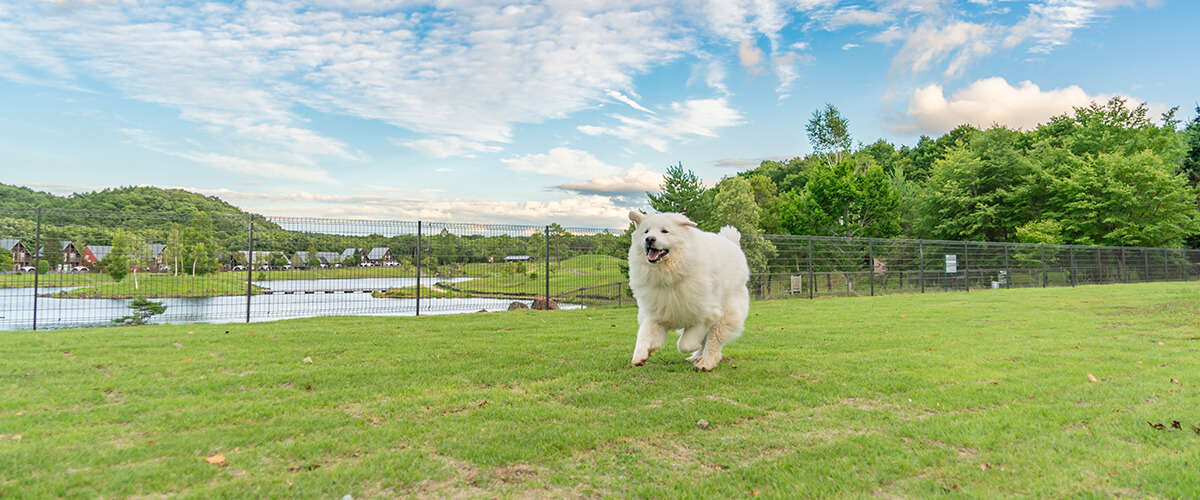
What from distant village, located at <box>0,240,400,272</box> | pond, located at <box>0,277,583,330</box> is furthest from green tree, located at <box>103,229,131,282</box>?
pond, located at <box>0,277,583,330</box>

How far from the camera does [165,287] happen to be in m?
11.8

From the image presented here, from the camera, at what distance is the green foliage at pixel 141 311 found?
1106 centimetres

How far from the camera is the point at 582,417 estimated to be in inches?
154

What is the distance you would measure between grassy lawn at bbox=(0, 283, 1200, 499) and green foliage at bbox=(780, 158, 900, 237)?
30883 millimetres

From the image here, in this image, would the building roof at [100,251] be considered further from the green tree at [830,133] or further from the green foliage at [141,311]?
the green tree at [830,133]

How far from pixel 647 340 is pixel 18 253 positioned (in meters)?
13.0

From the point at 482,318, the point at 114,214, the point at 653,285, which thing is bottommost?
the point at 482,318

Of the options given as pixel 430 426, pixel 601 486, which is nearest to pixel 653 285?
pixel 430 426

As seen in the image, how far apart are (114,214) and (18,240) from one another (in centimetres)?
169

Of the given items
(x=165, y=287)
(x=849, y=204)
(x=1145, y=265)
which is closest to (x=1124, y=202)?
(x=1145, y=265)

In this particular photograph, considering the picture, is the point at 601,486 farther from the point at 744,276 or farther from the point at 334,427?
the point at 744,276

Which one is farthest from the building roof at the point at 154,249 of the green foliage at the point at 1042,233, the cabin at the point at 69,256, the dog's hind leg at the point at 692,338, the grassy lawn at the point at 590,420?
the green foliage at the point at 1042,233

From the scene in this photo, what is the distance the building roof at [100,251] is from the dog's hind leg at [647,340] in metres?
12.2

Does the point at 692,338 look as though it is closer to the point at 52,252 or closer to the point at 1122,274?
the point at 52,252
